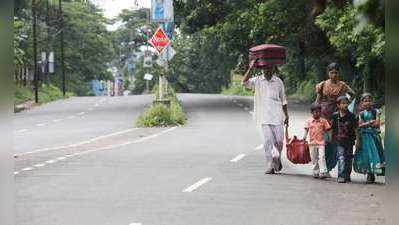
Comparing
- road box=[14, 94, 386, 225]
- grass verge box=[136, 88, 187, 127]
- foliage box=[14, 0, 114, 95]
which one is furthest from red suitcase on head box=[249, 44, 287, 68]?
foliage box=[14, 0, 114, 95]

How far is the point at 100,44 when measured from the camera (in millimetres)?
72375

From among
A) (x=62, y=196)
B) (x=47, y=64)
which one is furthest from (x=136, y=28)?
(x=62, y=196)

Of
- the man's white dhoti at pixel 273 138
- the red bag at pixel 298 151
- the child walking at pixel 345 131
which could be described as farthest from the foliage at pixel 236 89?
the child walking at pixel 345 131

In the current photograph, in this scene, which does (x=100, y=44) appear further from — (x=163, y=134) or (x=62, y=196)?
(x=62, y=196)

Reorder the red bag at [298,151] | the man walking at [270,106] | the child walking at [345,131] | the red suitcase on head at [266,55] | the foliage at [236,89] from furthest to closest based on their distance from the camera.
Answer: the foliage at [236,89] → the man walking at [270,106] → the red bag at [298,151] → the red suitcase on head at [266,55] → the child walking at [345,131]

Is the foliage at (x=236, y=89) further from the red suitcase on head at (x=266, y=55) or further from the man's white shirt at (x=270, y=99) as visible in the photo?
the red suitcase on head at (x=266, y=55)

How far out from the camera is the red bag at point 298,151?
36.7 ft

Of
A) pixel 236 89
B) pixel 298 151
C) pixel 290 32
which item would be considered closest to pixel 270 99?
pixel 298 151

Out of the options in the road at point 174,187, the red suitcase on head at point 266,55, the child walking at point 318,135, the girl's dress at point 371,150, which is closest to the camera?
the road at point 174,187

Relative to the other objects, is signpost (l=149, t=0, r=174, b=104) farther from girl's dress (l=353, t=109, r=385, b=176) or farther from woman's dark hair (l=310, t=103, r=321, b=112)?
girl's dress (l=353, t=109, r=385, b=176)

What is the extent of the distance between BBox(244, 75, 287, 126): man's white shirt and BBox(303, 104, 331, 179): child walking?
71 centimetres

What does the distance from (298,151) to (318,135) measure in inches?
25.7

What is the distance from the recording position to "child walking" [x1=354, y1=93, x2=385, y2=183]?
10.1m

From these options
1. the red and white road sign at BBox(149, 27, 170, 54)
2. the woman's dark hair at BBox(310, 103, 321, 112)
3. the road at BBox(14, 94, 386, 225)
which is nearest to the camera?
the road at BBox(14, 94, 386, 225)
